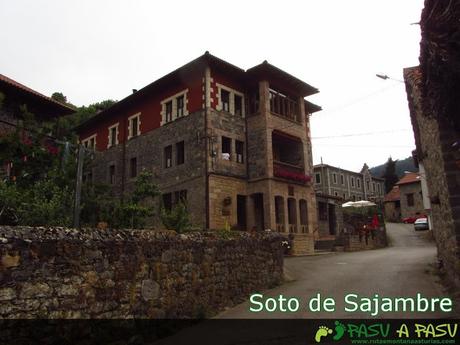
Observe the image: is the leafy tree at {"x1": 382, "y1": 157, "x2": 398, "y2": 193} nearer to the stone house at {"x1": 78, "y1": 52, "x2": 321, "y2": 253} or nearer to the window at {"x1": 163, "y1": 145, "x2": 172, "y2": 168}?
the stone house at {"x1": 78, "y1": 52, "x2": 321, "y2": 253}

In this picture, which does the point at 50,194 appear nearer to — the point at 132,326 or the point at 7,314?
the point at 132,326

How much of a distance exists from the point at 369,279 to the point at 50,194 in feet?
32.9

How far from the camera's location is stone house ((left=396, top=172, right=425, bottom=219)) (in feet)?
165

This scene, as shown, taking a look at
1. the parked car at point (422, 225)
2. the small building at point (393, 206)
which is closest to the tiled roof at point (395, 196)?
the small building at point (393, 206)

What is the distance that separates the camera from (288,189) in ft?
76.1

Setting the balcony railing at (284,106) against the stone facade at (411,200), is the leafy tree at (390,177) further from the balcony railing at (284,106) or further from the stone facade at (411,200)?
the balcony railing at (284,106)

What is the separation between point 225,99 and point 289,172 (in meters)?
5.64

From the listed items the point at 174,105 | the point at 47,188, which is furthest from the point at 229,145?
the point at 47,188

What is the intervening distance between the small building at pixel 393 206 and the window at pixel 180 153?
40.7 metres

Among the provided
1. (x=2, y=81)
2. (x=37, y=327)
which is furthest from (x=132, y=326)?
(x=2, y=81)

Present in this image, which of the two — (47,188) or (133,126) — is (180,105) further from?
(47,188)

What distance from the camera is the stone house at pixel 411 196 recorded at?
50.4 meters

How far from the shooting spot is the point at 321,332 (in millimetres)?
7000

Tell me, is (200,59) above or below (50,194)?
above
